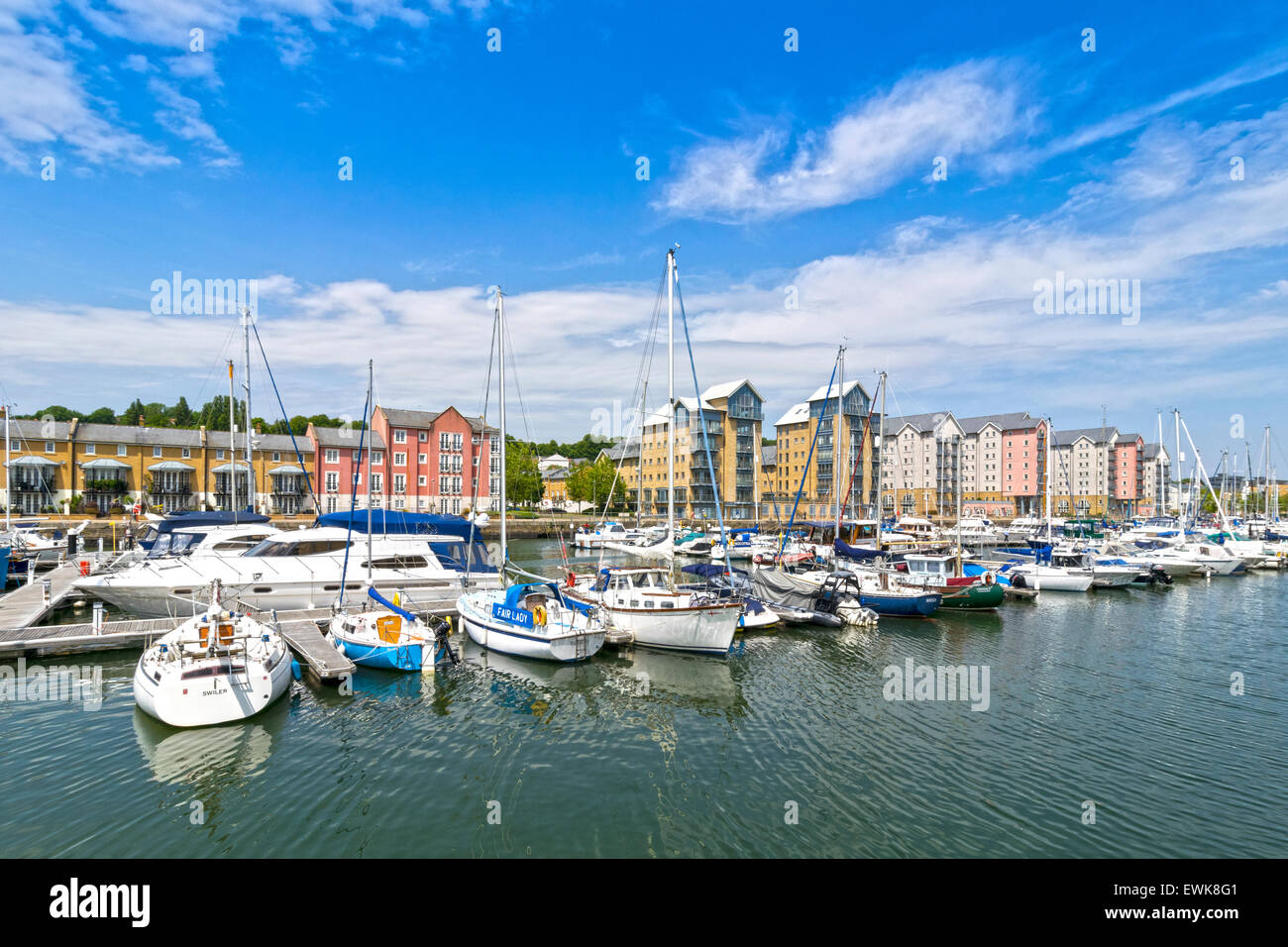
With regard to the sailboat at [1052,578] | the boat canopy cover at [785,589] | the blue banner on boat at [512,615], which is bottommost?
the sailboat at [1052,578]

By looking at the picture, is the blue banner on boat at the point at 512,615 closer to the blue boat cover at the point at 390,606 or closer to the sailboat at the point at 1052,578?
the blue boat cover at the point at 390,606

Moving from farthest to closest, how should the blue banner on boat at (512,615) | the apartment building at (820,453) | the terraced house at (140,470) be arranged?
the apartment building at (820,453) → the terraced house at (140,470) → the blue banner on boat at (512,615)

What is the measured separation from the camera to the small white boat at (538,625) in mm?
21406

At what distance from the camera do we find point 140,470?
75.8 m

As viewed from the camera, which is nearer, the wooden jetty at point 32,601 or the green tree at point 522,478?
the wooden jetty at point 32,601

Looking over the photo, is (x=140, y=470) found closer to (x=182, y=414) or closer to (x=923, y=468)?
(x=182, y=414)

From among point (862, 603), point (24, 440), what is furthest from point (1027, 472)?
point (24, 440)

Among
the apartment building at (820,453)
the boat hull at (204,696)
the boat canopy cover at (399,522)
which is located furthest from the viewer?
the apartment building at (820,453)

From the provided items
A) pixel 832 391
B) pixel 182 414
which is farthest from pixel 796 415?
pixel 182 414

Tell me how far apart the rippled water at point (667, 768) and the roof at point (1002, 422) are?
118m

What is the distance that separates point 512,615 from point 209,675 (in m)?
9.06

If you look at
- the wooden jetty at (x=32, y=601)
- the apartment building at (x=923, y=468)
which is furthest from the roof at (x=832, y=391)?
the wooden jetty at (x=32, y=601)

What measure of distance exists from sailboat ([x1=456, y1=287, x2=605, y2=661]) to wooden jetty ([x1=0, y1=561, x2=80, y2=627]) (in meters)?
17.1

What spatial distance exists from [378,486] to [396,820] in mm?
81146
